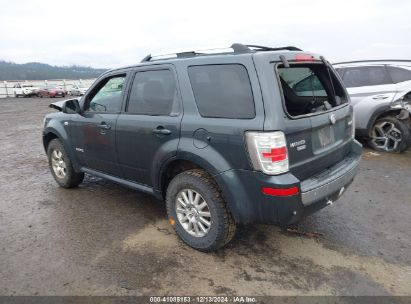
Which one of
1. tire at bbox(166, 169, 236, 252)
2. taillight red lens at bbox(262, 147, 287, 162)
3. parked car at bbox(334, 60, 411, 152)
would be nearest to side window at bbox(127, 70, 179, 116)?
tire at bbox(166, 169, 236, 252)

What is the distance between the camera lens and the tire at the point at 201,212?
310 cm

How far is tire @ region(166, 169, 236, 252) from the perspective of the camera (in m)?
3.10

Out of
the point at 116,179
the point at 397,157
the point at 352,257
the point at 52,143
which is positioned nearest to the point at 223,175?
the point at 352,257

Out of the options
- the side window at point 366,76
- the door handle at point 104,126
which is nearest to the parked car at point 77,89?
the side window at point 366,76

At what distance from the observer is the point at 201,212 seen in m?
3.28

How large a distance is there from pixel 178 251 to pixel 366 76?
5827mm

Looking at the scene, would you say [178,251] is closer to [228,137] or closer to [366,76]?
[228,137]

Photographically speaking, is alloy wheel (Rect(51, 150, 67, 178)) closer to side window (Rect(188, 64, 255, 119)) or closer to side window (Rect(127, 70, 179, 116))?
side window (Rect(127, 70, 179, 116))

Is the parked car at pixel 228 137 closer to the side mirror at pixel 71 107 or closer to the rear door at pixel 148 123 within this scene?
the rear door at pixel 148 123

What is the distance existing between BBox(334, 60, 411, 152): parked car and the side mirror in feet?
17.6

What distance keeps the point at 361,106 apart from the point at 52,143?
227 inches

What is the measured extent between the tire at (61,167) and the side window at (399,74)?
6.02 m

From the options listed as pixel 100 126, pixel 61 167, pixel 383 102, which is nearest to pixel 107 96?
pixel 100 126

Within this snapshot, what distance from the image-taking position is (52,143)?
17.1 ft
